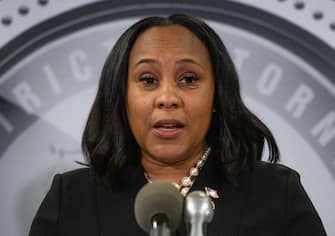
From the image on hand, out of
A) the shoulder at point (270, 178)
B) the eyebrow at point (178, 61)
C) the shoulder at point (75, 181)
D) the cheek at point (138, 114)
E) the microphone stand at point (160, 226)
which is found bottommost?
the microphone stand at point (160, 226)

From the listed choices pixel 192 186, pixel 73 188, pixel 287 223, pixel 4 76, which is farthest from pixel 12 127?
pixel 287 223

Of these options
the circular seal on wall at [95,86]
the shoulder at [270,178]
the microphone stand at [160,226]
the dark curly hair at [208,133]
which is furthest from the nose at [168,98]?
the circular seal on wall at [95,86]

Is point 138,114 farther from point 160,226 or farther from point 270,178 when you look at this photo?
point 160,226

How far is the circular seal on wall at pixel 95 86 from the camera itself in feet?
5.35

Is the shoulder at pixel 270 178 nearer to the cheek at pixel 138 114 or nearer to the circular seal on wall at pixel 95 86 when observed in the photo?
the cheek at pixel 138 114

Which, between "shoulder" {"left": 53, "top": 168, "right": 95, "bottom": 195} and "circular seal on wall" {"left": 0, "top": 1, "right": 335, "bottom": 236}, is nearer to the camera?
"shoulder" {"left": 53, "top": 168, "right": 95, "bottom": 195}

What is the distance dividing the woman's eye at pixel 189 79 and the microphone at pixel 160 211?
350 mm

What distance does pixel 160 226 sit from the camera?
752 mm

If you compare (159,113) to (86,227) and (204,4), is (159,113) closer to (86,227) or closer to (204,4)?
(86,227)

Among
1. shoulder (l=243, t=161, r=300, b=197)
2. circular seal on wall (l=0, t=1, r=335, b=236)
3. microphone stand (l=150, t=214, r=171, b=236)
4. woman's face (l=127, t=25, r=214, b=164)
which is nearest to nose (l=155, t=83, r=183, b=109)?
woman's face (l=127, t=25, r=214, b=164)

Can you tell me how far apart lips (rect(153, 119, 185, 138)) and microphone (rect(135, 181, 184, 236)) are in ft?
1.02

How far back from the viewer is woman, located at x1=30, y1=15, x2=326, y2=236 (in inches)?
44.9

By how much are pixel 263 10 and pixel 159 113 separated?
63cm

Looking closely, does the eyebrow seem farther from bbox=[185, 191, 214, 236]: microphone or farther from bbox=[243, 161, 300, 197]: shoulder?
bbox=[185, 191, 214, 236]: microphone
